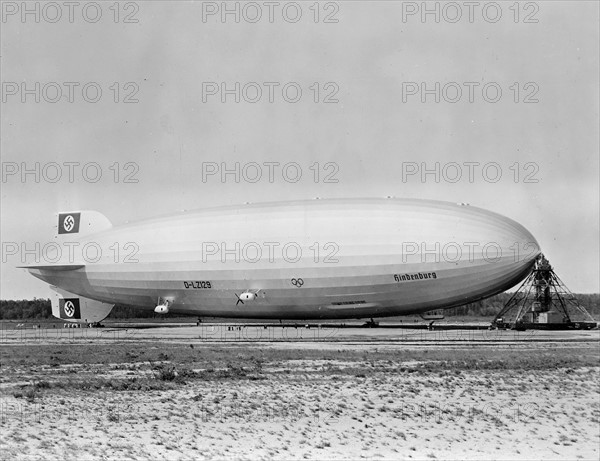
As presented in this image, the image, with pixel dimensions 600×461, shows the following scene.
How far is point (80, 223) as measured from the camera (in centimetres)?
6725

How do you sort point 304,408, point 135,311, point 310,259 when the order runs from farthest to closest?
point 135,311 < point 310,259 < point 304,408

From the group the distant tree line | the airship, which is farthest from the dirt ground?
the distant tree line

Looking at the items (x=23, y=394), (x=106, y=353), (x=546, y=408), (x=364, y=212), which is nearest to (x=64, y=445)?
(x=23, y=394)

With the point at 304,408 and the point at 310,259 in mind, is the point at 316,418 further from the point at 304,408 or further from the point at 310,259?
the point at 310,259

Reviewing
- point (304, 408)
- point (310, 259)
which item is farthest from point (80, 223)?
point (304, 408)

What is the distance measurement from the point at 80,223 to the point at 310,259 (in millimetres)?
26157

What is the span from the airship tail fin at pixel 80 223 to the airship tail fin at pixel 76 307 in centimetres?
537

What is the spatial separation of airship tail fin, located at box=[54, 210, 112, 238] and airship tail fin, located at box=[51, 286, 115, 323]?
5375mm

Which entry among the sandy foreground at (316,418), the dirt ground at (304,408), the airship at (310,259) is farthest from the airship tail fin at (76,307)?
the sandy foreground at (316,418)

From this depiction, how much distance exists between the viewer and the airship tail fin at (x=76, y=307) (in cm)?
6712

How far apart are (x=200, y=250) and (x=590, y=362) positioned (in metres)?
32.4

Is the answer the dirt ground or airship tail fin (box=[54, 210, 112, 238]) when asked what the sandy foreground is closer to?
the dirt ground

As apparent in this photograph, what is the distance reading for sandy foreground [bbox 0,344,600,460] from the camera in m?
16.5

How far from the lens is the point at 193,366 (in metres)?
29.8
